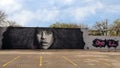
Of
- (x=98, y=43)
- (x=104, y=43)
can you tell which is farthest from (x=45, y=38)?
(x=104, y=43)

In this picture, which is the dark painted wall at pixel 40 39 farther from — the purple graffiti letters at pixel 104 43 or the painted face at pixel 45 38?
the purple graffiti letters at pixel 104 43

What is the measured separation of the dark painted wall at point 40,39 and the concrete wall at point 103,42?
140 cm

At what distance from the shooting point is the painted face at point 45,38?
170 ft

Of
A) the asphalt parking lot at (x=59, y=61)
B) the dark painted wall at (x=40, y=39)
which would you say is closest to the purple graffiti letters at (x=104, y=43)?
the dark painted wall at (x=40, y=39)

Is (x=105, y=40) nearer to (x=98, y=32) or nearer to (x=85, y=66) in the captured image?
(x=85, y=66)

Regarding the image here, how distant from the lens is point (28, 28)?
52656 millimetres

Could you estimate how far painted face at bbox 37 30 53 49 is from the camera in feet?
170

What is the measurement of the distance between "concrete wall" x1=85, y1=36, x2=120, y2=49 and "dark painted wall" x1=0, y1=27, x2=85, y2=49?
140 centimetres

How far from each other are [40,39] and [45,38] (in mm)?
804

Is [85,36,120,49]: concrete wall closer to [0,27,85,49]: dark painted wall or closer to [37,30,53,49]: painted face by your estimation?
[0,27,85,49]: dark painted wall

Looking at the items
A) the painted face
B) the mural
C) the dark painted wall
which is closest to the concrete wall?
the mural

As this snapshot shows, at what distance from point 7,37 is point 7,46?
4.62 feet

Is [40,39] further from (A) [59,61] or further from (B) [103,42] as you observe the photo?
(A) [59,61]

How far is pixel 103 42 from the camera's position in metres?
54.1
